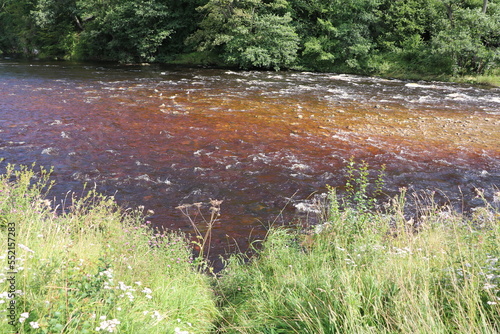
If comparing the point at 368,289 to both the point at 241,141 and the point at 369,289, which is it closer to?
the point at 369,289

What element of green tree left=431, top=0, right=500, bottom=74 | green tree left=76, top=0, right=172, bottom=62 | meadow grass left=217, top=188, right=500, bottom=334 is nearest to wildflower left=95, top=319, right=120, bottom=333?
meadow grass left=217, top=188, right=500, bottom=334

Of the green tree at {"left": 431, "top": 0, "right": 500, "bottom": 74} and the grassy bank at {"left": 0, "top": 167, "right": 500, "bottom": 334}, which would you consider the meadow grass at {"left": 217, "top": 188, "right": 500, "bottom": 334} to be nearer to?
the grassy bank at {"left": 0, "top": 167, "right": 500, "bottom": 334}

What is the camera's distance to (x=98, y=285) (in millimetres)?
3209

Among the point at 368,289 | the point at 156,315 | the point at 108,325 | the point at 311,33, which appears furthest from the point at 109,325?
the point at 311,33

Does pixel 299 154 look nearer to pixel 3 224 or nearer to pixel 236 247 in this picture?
pixel 236 247

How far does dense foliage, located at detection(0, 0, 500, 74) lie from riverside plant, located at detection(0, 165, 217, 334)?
24.7m

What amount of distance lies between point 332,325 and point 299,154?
8322 millimetres

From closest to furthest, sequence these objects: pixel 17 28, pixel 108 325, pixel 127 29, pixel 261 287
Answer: pixel 108 325 < pixel 261 287 < pixel 127 29 < pixel 17 28

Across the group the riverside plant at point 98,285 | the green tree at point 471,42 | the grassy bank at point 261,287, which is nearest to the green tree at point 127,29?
the green tree at point 471,42

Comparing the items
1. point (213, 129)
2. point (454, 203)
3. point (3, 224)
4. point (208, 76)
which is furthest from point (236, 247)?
point (208, 76)

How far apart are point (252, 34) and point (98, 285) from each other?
28.8 metres

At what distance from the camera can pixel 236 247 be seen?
6.53m

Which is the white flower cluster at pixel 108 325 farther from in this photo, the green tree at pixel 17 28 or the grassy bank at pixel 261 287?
the green tree at pixel 17 28

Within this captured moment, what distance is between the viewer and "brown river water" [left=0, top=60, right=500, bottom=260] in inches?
339
